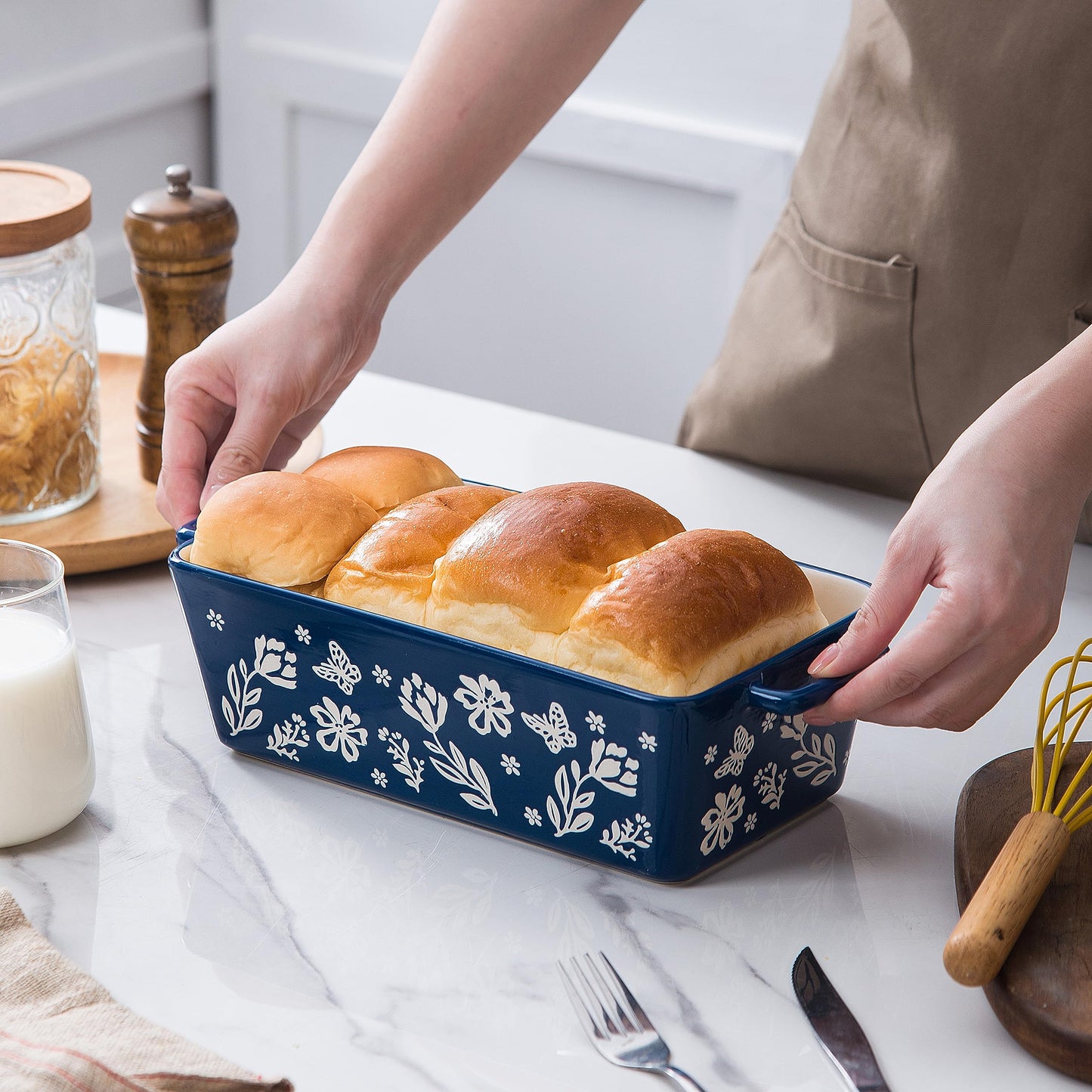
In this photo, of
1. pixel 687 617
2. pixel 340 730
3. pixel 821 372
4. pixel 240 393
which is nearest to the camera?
pixel 687 617

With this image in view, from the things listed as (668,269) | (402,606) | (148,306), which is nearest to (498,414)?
(148,306)

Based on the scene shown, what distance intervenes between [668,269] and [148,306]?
5.30 feet

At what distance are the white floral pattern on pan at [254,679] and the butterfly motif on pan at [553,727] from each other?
6.3 inches

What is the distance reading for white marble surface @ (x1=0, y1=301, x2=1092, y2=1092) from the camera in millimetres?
661

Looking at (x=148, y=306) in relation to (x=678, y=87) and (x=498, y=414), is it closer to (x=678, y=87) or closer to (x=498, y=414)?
(x=498, y=414)

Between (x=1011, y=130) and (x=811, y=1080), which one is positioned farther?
(x=1011, y=130)

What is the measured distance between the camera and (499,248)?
2.84m

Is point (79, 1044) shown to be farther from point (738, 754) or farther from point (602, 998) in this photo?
point (738, 754)

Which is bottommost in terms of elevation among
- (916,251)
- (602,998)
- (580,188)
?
(580,188)

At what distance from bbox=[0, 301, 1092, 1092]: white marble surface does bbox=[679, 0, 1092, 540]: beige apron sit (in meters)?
0.35

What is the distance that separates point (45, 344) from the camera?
112 cm

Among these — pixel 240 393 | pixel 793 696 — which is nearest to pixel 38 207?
pixel 240 393

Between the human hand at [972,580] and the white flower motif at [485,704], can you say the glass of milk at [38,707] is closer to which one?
the white flower motif at [485,704]

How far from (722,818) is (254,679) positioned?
Answer: 29 centimetres
